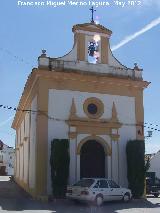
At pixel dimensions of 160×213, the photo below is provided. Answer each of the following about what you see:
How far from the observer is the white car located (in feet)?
61.1

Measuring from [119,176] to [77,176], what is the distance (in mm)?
2729

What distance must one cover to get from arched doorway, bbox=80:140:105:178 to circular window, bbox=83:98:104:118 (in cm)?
165

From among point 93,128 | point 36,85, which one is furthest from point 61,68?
point 93,128

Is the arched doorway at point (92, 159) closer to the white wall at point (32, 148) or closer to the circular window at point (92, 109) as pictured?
the circular window at point (92, 109)

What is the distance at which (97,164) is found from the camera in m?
23.5

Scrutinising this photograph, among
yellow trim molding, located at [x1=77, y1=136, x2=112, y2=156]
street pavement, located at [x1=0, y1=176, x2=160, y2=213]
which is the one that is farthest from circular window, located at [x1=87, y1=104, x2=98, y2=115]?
street pavement, located at [x1=0, y1=176, x2=160, y2=213]

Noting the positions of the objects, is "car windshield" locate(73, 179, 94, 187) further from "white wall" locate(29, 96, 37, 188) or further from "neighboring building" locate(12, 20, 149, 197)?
"white wall" locate(29, 96, 37, 188)

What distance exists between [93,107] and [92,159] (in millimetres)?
3177

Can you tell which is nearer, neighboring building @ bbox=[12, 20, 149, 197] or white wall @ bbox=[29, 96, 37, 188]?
neighboring building @ bbox=[12, 20, 149, 197]

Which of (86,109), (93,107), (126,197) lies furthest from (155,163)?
(126,197)

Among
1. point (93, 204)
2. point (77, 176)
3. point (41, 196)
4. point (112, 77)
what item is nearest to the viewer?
point (93, 204)

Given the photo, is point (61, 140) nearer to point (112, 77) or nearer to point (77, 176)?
point (77, 176)

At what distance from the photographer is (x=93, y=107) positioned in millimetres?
23578

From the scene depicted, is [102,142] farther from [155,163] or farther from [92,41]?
[155,163]
